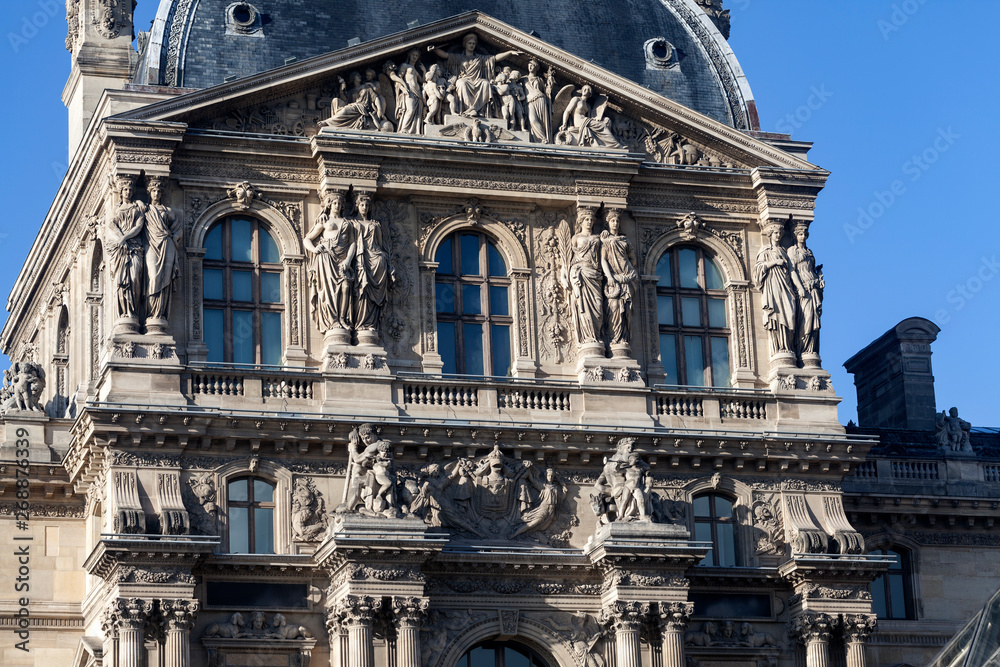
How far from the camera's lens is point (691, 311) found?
47.2 metres

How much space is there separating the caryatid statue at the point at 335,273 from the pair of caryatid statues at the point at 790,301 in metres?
8.98

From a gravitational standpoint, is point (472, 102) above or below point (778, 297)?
above

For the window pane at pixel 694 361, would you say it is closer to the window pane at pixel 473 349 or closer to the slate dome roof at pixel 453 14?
the window pane at pixel 473 349

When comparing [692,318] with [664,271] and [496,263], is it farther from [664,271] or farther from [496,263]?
[496,263]

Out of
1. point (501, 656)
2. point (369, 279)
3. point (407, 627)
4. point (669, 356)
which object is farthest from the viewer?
point (669, 356)

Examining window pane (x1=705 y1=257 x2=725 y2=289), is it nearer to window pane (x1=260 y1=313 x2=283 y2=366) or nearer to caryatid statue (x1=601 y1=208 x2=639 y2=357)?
caryatid statue (x1=601 y1=208 x2=639 y2=357)

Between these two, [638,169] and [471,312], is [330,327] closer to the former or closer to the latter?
[471,312]

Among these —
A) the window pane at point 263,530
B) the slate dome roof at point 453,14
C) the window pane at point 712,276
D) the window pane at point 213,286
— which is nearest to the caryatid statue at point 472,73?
the slate dome roof at point 453,14

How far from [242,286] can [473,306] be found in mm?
4794

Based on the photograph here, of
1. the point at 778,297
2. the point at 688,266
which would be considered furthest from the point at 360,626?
the point at 778,297

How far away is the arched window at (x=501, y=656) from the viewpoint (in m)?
43.4

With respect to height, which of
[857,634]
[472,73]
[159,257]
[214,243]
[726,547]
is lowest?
[857,634]

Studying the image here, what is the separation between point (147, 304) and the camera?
4322cm

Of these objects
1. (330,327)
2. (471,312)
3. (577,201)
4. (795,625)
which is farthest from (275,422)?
(795,625)
